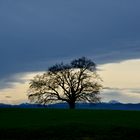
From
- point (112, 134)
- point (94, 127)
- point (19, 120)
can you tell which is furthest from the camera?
point (19, 120)

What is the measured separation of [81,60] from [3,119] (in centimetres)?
4779

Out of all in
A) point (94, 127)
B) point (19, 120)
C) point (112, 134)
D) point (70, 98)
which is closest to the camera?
point (112, 134)

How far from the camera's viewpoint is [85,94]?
87.8 metres

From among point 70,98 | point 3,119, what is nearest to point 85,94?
point 70,98

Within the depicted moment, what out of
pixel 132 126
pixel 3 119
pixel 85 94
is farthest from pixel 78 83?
pixel 132 126

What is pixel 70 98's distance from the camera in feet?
288

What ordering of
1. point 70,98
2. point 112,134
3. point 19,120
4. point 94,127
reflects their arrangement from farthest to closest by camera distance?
1. point 70,98
2. point 19,120
3. point 94,127
4. point 112,134

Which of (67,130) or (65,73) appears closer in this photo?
(67,130)

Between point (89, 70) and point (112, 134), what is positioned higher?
point (89, 70)

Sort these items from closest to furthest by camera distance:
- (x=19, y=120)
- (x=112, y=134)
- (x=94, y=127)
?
(x=112, y=134) → (x=94, y=127) → (x=19, y=120)

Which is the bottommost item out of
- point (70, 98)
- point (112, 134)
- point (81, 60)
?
point (112, 134)

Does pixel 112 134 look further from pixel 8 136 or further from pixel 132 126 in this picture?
pixel 8 136

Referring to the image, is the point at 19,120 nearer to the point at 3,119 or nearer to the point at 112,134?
the point at 3,119

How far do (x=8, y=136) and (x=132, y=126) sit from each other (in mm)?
9219
